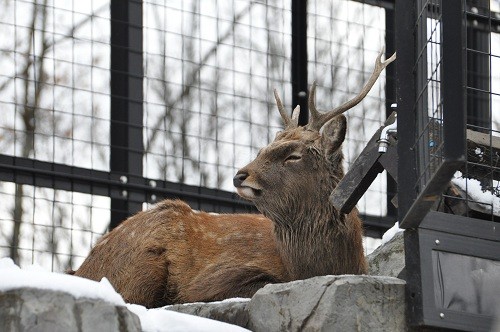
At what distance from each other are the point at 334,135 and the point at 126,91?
2.18 metres

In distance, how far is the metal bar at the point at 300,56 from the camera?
12164 millimetres

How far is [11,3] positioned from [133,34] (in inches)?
83.3

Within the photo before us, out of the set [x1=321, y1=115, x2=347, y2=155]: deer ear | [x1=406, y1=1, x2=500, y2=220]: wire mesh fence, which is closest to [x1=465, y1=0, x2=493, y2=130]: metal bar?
[x1=321, y1=115, x2=347, y2=155]: deer ear

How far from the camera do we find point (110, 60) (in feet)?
38.2

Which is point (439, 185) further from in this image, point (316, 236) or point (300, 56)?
point (300, 56)

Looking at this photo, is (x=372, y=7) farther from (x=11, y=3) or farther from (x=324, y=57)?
(x=11, y=3)

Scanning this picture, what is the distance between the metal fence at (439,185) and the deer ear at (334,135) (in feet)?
6.17

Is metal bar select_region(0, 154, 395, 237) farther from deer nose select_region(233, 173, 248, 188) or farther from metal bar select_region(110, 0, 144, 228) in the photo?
deer nose select_region(233, 173, 248, 188)

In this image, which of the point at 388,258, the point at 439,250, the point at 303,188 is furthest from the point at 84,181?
the point at 439,250

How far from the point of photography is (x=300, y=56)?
12.4 m

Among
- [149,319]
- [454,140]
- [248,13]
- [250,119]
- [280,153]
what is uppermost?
[248,13]

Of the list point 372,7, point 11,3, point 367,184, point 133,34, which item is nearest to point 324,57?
point 372,7

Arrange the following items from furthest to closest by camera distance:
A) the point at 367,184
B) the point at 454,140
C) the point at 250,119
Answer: the point at 250,119
the point at 367,184
the point at 454,140

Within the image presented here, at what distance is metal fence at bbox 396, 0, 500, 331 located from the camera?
718cm
